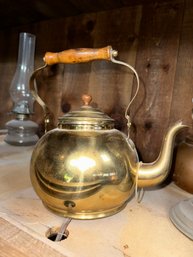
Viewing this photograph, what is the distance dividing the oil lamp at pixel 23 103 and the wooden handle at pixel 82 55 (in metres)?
0.48

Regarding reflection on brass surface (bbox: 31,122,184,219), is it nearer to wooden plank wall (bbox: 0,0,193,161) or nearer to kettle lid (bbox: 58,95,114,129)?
kettle lid (bbox: 58,95,114,129)

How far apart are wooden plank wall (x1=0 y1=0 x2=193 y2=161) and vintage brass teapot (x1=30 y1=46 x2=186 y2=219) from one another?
264 millimetres

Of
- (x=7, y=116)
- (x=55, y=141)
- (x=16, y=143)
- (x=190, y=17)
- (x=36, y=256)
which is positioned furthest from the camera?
(x=7, y=116)

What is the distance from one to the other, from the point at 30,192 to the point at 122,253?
26 cm

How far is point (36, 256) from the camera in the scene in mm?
292

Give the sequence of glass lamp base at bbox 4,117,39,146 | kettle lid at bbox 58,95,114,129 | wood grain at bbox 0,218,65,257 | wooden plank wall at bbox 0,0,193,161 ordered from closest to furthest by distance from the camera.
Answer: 1. wood grain at bbox 0,218,65,257
2. kettle lid at bbox 58,95,114,129
3. wooden plank wall at bbox 0,0,193,161
4. glass lamp base at bbox 4,117,39,146

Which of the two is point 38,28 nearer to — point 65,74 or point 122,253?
point 65,74

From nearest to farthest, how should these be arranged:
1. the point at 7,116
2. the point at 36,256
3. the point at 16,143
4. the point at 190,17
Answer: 1. the point at 36,256
2. the point at 190,17
3. the point at 16,143
4. the point at 7,116

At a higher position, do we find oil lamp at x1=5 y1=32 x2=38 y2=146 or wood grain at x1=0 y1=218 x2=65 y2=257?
oil lamp at x1=5 y1=32 x2=38 y2=146

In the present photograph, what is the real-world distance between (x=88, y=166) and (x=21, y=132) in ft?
1.93

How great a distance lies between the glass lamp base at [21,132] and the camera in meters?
0.88

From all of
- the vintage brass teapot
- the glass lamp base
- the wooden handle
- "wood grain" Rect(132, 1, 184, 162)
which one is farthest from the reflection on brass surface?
the glass lamp base

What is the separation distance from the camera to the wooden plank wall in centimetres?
66

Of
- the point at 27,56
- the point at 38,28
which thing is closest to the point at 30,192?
the point at 27,56
